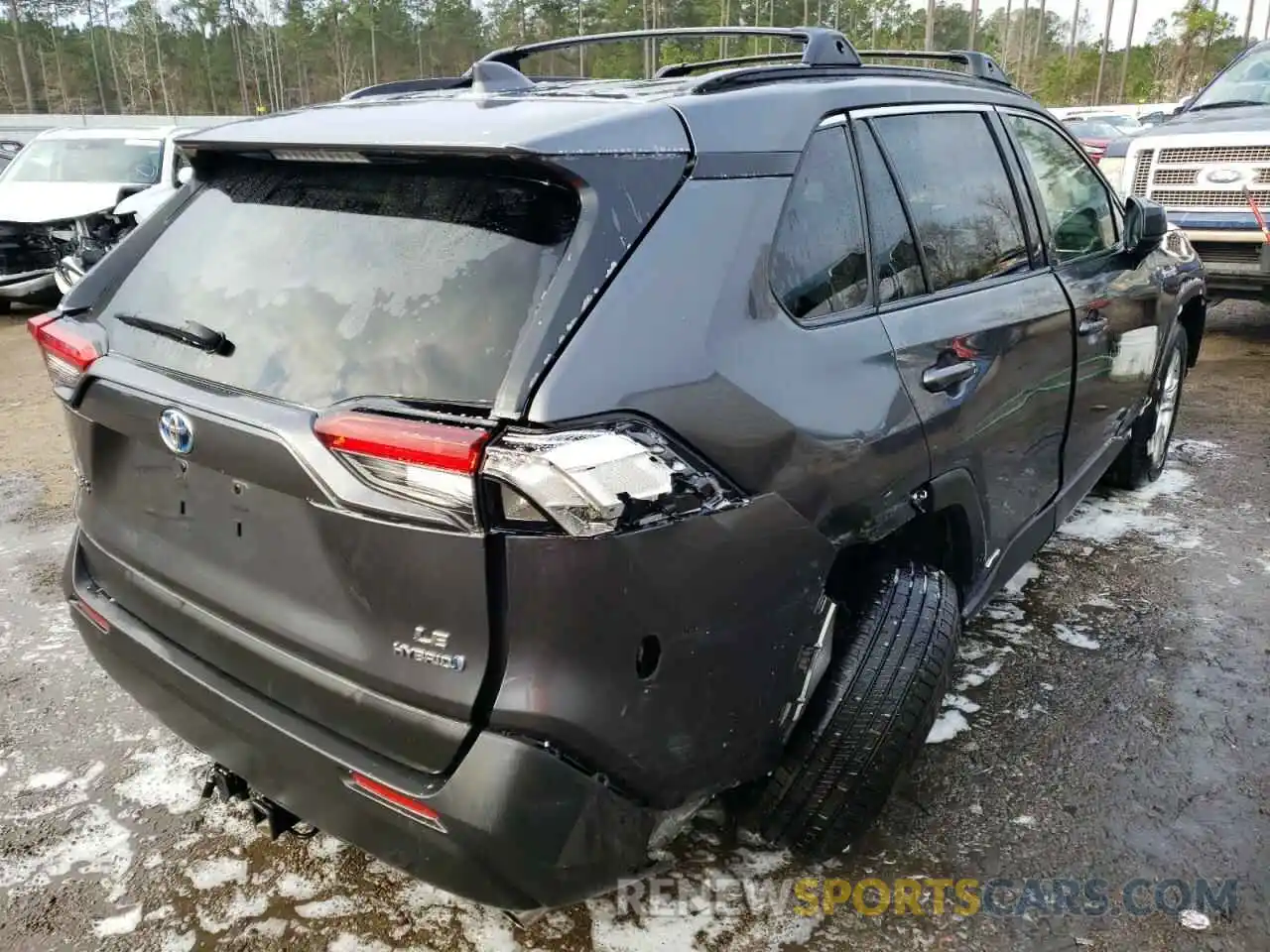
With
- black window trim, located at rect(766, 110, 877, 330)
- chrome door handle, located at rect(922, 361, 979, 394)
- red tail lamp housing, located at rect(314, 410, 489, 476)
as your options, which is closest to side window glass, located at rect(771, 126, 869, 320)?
black window trim, located at rect(766, 110, 877, 330)

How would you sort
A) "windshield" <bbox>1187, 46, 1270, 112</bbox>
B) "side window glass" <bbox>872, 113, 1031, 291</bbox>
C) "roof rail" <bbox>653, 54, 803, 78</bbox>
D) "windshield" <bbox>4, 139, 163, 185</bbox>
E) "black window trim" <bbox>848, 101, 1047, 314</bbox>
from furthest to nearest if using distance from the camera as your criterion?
"windshield" <bbox>4, 139, 163, 185</bbox>, "windshield" <bbox>1187, 46, 1270, 112</bbox>, "roof rail" <bbox>653, 54, 803, 78</bbox>, "side window glass" <bbox>872, 113, 1031, 291</bbox>, "black window trim" <bbox>848, 101, 1047, 314</bbox>

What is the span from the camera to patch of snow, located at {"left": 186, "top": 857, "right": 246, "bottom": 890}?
2.34 meters

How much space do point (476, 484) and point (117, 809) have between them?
1.75 metres

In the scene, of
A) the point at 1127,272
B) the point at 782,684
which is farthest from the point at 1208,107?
the point at 782,684

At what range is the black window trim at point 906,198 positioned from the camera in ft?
7.83

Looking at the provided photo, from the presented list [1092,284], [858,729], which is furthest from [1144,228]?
[858,729]

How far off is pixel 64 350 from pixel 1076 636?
3.19 m

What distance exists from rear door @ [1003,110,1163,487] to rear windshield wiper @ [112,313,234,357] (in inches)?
95.7

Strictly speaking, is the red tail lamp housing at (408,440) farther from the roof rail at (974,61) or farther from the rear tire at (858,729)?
the roof rail at (974,61)

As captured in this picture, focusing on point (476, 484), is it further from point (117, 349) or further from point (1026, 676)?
point (1026, 676)

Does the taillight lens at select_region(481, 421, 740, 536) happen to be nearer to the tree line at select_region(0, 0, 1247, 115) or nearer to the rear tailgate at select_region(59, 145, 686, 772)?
the rear tailgate at select_region(59, 145, 686, 772)

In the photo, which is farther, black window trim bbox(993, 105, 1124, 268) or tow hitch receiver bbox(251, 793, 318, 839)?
black window trim bbox(993, 105, 1124, 268)

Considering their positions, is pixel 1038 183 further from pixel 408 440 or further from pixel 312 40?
pixel 312 40

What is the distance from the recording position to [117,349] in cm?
218
